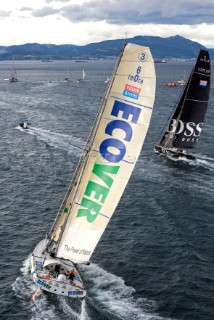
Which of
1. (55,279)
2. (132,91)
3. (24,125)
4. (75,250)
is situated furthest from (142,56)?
(24,125)

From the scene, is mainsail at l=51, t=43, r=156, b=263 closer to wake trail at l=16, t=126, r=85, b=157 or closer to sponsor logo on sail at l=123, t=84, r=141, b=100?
A: sponsor logo on sail at l=123, t=84, r=141, b=100

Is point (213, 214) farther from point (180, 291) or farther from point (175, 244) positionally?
point (180, 291)

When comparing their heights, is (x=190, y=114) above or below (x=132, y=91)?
below

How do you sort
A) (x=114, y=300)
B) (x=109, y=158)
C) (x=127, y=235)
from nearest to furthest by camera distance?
(x=109, y=158) → (x=114, y=300) → (x=127, y=235)

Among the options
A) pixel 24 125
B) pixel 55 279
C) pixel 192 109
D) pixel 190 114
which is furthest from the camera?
pixel 24 125

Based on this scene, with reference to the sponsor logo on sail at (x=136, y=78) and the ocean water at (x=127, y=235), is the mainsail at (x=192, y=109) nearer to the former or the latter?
the ocean water at (x=127, y=235)

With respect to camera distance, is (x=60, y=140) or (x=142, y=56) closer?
(x=142, y=56)

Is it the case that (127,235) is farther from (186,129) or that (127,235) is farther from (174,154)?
(186,129)
